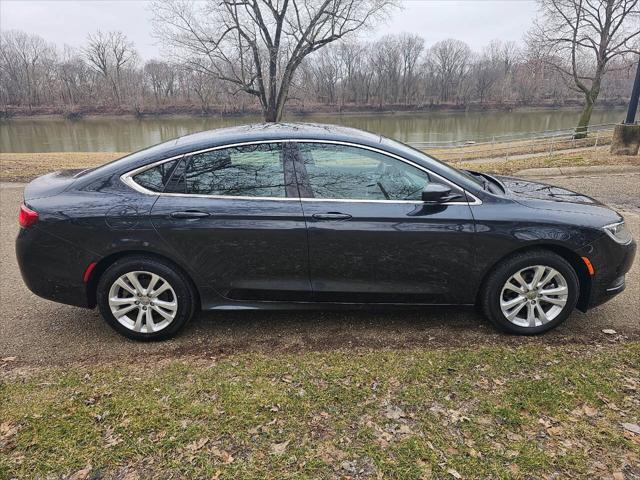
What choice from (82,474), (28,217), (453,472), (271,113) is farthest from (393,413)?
(271,113)

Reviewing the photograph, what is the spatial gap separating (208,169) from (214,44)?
22.4 meters

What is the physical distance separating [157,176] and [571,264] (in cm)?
321

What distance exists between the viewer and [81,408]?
2.62m

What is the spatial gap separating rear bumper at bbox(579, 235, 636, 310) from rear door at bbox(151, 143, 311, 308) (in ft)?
7.09

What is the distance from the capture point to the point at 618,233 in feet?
11.4

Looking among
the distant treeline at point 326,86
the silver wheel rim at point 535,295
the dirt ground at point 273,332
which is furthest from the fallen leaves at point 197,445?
the distant treeline at point 326,86

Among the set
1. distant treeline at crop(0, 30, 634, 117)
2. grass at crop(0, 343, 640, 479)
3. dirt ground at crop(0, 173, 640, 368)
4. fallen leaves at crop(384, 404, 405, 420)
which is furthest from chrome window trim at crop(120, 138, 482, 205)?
distant treeline at crop(0, 30, 634, 117)

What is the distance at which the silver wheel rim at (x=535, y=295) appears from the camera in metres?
3.35

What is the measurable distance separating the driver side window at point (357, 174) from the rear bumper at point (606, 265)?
1.38m

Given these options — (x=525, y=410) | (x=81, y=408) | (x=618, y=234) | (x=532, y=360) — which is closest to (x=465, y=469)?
(x=525, y=410)

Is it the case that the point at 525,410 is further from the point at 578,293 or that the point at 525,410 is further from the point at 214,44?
the point at 214,44

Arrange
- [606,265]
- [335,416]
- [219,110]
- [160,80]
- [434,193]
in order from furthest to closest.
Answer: [160,80], [219,110], [606,265], [434,193], [335,416]

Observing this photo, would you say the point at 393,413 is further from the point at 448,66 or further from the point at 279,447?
the point at 448,66

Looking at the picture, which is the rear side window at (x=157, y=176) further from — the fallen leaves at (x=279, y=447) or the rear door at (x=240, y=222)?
the fallen leaves at (x=279, y=447)
